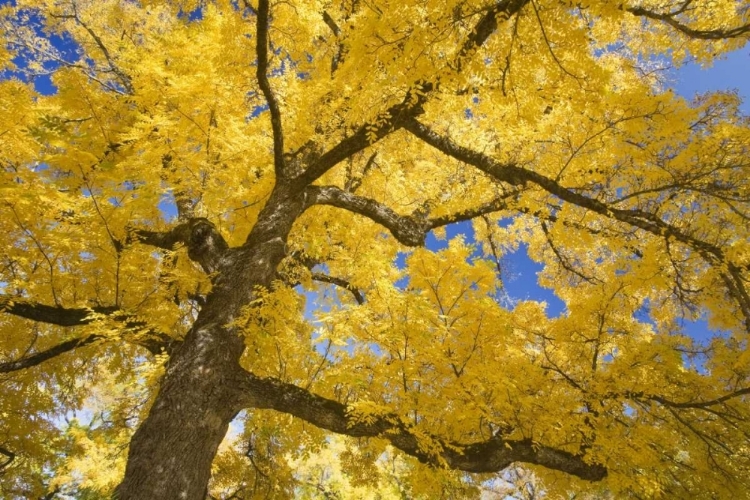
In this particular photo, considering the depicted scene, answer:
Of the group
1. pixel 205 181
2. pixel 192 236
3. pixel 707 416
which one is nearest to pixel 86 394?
pixel 192 236

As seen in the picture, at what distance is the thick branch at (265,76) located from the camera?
3402 millimetres

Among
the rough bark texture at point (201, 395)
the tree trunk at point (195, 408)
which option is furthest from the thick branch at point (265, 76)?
the tree trunk at point (195, 408)

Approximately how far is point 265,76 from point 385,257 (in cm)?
232

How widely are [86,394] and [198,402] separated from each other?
520cm

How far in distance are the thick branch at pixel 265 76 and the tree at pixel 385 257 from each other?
0.07 feet

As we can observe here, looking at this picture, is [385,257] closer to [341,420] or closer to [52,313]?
[341,420]

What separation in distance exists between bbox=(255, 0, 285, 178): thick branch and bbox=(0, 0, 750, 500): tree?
20 millimetres

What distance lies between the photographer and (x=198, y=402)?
3150mm

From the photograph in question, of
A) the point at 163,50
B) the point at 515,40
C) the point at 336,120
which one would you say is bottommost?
the point at 515,40

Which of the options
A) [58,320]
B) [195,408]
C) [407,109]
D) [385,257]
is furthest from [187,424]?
[407,109]

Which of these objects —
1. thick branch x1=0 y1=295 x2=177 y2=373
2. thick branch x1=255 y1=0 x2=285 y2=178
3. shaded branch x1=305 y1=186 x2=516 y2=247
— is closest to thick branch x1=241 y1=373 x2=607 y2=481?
thick branch x1=0 y1=295 x2=177 y2=373

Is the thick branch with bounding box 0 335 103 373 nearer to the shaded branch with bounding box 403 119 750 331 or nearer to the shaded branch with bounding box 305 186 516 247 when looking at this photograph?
the shaded branch with bounding box 305 186 516 247

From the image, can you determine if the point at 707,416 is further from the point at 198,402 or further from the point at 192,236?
the point at 192,236

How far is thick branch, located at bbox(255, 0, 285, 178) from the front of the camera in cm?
340
